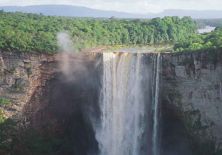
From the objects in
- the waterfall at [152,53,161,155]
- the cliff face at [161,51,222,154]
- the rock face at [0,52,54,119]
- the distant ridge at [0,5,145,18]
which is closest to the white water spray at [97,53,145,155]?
the waterfall at [152,53,161,155]

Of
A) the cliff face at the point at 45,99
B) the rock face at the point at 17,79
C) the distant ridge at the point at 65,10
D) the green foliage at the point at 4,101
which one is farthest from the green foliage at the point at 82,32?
the distant ridge at the point at 65,10

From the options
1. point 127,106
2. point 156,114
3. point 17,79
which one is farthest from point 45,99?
point 156,114

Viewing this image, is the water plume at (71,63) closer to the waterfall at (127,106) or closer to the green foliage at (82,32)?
the green foliage at (82,32)

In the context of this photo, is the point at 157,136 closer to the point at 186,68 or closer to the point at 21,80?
the point at 186,68

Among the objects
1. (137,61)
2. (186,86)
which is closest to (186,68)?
(186,86)

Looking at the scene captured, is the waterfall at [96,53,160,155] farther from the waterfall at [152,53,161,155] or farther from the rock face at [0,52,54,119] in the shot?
the rock face at [0,52,54,119]

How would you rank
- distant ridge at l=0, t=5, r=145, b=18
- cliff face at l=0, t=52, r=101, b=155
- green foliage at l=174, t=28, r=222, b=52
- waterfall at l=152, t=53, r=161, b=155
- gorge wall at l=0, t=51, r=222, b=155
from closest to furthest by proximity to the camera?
gorge wall at l=0, t=51, r=222, b=155, green foliage at l=174, t=28, r=222, b=52, waterfall at l=152, t=53, r=161, b=155, cliff face at l=0, t=52, r=101, b=155, distant ridge at l=0, t=5, r=145, b=18
